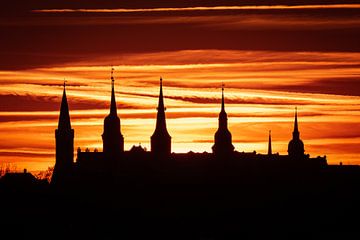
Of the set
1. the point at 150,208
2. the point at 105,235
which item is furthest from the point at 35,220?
the point at 150,208

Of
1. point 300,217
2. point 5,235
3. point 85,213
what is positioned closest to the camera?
point 5,235

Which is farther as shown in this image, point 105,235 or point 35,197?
point 35,197

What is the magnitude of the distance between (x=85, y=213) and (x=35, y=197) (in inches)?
371

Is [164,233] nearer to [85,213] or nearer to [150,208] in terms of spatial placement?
[85,213]

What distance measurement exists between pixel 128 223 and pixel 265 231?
42.7ft

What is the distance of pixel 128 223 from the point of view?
17838 centimetres

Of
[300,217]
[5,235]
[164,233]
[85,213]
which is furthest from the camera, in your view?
[300,217]

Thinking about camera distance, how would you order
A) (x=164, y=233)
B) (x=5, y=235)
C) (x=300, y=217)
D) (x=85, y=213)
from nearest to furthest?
(x=5, y=235)
(x=164, y=233)
(x=85, y=213)
(x=300, y=217)

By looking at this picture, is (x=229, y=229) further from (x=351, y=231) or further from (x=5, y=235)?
(x=5, y=235)

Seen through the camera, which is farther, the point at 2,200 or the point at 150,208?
the point at 150,208

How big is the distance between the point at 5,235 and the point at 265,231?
98.5 ft

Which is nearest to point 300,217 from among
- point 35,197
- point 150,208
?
point 150,208

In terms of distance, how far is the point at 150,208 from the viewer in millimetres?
198500

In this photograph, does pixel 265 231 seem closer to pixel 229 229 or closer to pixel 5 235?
pixel 229 229
